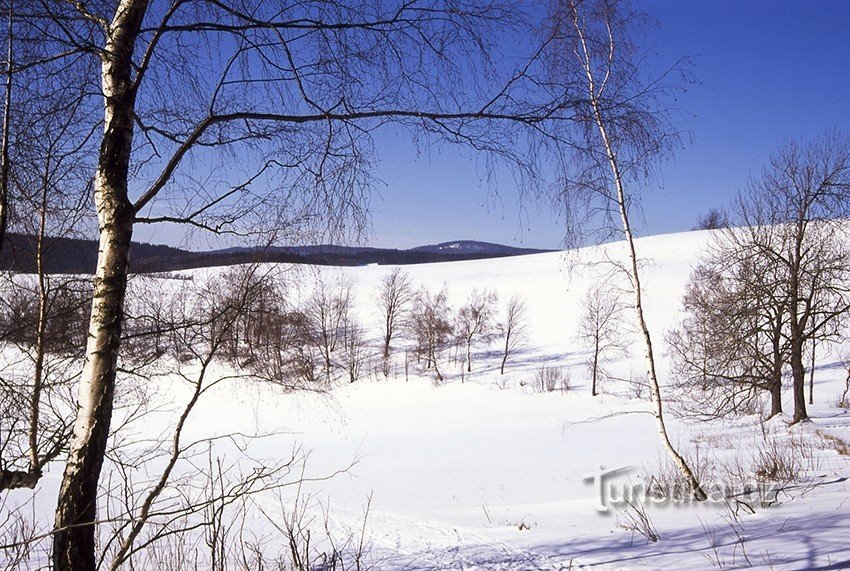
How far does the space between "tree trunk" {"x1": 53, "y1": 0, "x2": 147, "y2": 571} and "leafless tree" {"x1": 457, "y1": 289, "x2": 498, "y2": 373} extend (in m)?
41.3

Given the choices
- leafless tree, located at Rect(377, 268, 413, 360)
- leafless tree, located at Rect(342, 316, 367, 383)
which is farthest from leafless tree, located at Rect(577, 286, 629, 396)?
leafless tree, located at Rect(342, 316, 367, 383)

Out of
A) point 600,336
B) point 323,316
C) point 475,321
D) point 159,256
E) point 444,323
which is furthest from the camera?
point 475,321

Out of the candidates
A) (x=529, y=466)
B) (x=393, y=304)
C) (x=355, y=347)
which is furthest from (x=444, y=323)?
(x=529, y=466)

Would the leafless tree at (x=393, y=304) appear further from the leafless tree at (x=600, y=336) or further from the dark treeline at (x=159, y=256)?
the dark treeline at (x=159, y=256)

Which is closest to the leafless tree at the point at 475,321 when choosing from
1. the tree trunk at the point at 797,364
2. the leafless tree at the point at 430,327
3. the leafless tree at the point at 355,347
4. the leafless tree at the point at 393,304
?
the leafless tree at the point at 430,327

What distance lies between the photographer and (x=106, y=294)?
8.50ft

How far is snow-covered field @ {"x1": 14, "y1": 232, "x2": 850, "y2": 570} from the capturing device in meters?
4.87

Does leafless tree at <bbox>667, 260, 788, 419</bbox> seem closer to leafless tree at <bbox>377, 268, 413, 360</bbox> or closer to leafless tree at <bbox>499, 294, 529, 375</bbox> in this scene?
leafless tree at <bbox>499, 294, 529, 375</bbox>

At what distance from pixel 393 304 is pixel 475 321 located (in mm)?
7184

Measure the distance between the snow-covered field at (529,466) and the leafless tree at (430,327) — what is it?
8.61 ft

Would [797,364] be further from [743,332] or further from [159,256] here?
[159,256]

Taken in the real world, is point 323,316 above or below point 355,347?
above

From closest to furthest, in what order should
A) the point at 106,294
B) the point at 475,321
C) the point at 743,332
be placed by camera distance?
the point at 106,294, the point at 743,332, the point at 475,321

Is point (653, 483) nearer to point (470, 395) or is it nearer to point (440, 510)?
point (440, 510)
